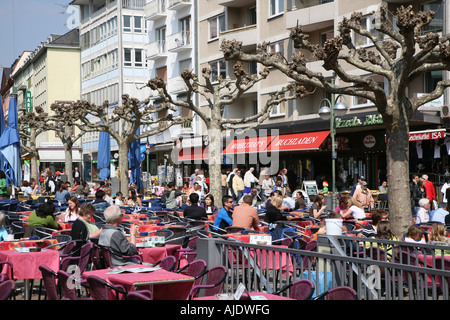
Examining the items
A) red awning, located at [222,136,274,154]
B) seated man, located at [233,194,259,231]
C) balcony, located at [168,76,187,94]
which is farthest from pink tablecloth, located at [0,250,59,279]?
balcony, located at [168,76,187,94]

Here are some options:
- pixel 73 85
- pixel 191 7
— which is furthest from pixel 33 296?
pixel 73 85

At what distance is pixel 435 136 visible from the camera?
30.1 meters

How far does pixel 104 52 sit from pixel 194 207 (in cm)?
5981

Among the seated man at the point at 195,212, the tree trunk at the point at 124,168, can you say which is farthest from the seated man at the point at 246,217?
the tree trunk at the point at 124,168

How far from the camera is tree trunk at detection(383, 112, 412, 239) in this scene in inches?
624

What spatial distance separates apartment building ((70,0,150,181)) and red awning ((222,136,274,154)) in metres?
19.8

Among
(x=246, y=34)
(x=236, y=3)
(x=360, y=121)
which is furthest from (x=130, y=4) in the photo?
(x=360, y=121)

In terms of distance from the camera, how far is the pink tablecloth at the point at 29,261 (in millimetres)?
10445

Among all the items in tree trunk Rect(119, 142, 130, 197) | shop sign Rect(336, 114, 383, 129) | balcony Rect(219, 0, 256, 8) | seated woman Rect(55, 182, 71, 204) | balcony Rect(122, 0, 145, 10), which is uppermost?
balcony Rect(122, 0, 145, 10)

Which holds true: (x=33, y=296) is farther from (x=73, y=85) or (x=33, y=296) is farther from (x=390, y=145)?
(x=73, y=85)

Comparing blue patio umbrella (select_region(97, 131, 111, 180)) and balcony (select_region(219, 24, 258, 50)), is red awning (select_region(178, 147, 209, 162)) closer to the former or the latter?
balcony (select_region(219, 24, 258, 50))

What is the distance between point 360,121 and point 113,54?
41.8 metres

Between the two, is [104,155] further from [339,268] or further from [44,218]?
[339,268]
